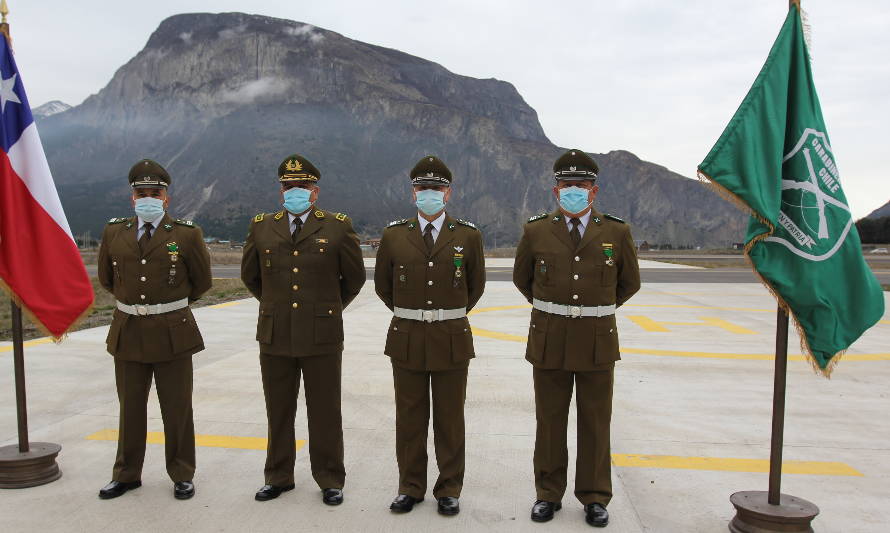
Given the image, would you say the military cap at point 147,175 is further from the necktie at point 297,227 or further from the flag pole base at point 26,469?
the flag pole base at point 26,469

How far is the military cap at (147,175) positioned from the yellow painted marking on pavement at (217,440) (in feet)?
6.83

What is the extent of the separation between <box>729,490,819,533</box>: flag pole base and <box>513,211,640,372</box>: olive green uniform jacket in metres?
1.09

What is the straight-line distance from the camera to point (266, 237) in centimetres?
428

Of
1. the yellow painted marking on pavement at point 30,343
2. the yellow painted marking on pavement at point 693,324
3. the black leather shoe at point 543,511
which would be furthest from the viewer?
the yellow painted marking on pavement at point 693,324

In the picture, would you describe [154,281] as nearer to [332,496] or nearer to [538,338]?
[332,496]

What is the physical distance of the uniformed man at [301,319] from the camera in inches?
164

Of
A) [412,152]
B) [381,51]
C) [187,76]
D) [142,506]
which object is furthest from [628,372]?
[381,51]

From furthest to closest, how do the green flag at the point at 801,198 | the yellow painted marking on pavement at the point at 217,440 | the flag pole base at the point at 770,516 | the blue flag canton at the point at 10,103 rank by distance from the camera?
the yellow painted marking on pavement at the point at 217,440 < the blue flag canton at the point at 10,103 < the green flag at the point at 801,198 < the flag pole base at the point at 770,516

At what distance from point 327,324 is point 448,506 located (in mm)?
1375

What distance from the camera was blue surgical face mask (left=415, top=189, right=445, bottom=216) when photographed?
4098 mm

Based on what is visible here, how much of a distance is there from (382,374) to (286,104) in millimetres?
142736

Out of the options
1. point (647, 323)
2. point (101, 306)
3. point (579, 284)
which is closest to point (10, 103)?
point (579, 284)

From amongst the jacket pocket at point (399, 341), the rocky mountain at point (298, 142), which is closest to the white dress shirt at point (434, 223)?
the jacket pocket at point (399, 341)

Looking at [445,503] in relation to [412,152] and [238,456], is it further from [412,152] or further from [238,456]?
[412,152]
